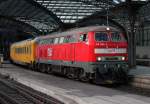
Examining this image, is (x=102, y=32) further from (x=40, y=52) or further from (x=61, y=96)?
(x=40, y=52)

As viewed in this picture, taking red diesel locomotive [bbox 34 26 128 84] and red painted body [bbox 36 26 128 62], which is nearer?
red diesel locomotive [bbox 34 26 128 84]

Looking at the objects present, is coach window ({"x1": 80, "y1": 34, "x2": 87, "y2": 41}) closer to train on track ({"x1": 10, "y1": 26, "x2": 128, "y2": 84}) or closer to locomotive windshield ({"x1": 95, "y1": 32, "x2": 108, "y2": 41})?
train on track ({"x1": 10, "y1": 26, "x2": 128, "y2": 84})

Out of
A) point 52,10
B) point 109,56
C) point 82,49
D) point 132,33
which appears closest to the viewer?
point 109,56

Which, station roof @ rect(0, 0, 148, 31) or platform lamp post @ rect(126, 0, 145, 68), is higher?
station roof @ rect(0, 0, 148, 31)

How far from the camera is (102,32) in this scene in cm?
2650

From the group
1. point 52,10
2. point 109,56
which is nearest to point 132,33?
point 109,56

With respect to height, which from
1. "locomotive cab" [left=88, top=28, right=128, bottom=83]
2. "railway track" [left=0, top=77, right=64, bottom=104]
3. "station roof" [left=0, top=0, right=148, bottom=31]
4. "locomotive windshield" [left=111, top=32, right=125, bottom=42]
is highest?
"station roof" [left=0, top=0, right=148, bottom=31]

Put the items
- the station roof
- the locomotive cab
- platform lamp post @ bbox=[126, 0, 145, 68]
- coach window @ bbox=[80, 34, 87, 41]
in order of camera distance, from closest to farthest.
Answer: the locomotive cab → coach window @ bbox=[80, 34, 87, 41] → platform lamp post @ bbox=[126, 0, 145, 68] → the station roof

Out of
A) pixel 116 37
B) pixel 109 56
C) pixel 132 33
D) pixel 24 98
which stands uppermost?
pixel 132 33

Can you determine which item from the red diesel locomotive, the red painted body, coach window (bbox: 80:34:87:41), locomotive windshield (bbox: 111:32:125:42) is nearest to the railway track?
the red diesel locomotive

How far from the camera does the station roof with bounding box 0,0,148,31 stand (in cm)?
7101

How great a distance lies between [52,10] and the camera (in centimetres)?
7625

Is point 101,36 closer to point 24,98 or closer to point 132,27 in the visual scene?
point 24,98

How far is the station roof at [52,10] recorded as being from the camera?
71.0 meters
